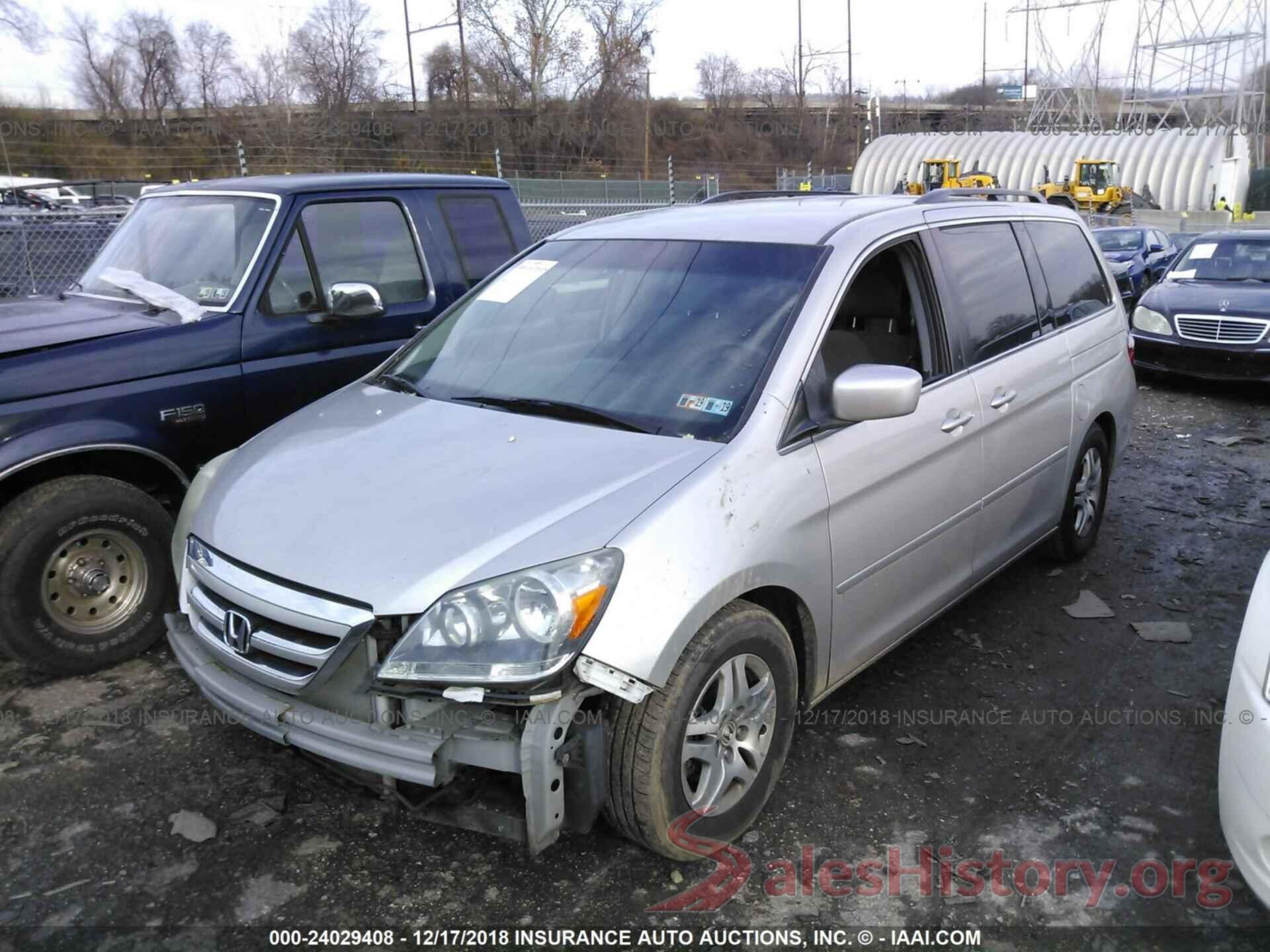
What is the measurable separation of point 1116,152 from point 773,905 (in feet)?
186

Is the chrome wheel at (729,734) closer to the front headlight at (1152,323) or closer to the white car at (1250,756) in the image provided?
the white car at (1250,756)

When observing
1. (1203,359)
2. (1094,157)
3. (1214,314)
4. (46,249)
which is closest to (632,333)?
(1203,359)

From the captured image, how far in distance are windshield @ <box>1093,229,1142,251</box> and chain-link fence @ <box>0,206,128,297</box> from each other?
14811 mm

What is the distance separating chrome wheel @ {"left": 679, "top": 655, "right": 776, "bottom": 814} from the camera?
2861mm

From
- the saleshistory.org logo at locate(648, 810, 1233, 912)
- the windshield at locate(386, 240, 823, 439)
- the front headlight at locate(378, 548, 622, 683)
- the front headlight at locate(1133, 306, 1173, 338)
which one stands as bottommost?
the saleshistory.org logo at locate(648, 810, 1233, 912)

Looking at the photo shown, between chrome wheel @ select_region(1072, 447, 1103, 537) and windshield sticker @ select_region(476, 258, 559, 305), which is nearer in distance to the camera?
windshield sticker @ select_region(476, 258, 559, 305)

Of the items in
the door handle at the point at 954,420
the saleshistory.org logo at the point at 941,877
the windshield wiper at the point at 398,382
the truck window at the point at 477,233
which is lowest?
the saleshistory.org logo at the point at 941,877

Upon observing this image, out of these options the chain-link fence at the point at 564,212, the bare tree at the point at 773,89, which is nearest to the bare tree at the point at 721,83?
the bare tree at the point at 773,89

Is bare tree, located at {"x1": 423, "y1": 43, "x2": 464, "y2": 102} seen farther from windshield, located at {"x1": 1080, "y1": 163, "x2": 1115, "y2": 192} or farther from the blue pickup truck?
the blue pickup truck

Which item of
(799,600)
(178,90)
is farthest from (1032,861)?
(178,90)

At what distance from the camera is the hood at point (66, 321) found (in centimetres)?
423

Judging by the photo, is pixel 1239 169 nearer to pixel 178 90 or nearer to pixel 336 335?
pixel 178 90

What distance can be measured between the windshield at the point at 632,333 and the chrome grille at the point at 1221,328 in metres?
8.03

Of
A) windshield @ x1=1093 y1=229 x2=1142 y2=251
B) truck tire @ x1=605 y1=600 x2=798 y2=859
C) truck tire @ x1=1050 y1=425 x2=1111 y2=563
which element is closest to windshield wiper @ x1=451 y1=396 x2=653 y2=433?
truck tire @ x1=605 y1=600 x2=798 y2=859
